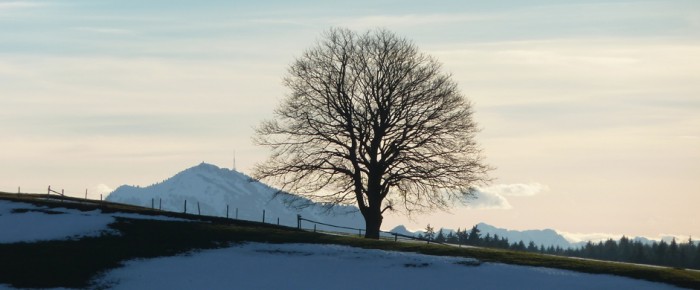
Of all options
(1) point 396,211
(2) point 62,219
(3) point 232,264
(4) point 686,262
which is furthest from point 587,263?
(4) point 686,262

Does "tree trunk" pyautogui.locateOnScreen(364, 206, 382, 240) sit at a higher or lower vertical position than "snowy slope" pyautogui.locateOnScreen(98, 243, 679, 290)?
higher

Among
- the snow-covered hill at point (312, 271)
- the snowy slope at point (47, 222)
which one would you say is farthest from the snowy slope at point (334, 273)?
the snowy slope at point (47, 222)

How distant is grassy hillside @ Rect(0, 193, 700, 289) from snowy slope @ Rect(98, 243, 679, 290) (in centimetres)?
199

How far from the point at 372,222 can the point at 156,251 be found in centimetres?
2366

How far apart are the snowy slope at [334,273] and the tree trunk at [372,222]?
54.1ft

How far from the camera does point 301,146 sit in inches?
3455

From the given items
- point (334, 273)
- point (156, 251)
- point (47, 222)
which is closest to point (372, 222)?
point (156, 251)

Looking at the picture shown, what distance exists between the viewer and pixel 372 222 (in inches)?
3474

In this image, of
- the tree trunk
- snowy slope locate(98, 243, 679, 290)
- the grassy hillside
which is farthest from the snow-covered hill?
the tree trunk

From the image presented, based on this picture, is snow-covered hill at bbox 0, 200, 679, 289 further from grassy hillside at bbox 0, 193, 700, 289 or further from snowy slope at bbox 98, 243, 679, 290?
grassy hillside at bbox 0, 193, 700, 289

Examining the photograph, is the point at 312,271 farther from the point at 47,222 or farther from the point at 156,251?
the point at 47,222

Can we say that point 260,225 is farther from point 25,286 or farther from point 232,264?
point 25,286

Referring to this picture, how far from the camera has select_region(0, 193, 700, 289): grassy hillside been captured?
2446 inches

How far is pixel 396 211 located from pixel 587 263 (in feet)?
61.8
